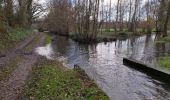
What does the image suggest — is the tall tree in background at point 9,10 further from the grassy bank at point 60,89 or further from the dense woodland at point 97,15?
the grassy bank at point 60,89

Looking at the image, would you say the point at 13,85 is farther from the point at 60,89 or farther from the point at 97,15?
the point at 97,15

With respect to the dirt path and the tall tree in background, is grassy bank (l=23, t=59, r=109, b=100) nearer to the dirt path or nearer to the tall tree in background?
the dirt path

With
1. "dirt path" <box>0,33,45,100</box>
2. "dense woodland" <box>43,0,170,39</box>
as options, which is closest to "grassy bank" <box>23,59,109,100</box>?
"dirt path" <box>0,33,45,100</box>

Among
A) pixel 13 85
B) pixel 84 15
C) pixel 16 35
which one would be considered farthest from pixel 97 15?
pixel 13 85

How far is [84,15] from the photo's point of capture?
123 feet

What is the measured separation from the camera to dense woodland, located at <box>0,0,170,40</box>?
36.0 metres

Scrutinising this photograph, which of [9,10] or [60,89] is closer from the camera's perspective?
[60,89]

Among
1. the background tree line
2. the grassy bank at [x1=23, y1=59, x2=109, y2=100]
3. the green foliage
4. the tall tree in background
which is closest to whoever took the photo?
the grassy bank at [x1=23, y1=59, x2=109, y2=100]

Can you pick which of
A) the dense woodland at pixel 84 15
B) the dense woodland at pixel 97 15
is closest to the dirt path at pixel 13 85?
the dense woodland at pixel 84 15

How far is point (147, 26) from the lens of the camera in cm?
6888

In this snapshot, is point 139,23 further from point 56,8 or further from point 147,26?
point 56,8

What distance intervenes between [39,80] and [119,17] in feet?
220

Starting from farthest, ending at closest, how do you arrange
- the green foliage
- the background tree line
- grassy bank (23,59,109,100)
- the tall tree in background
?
the tall tree in background
the green foliage
the background tree line
grassy bank (23,59,109,100)

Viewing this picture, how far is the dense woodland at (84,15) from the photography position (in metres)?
36.0
